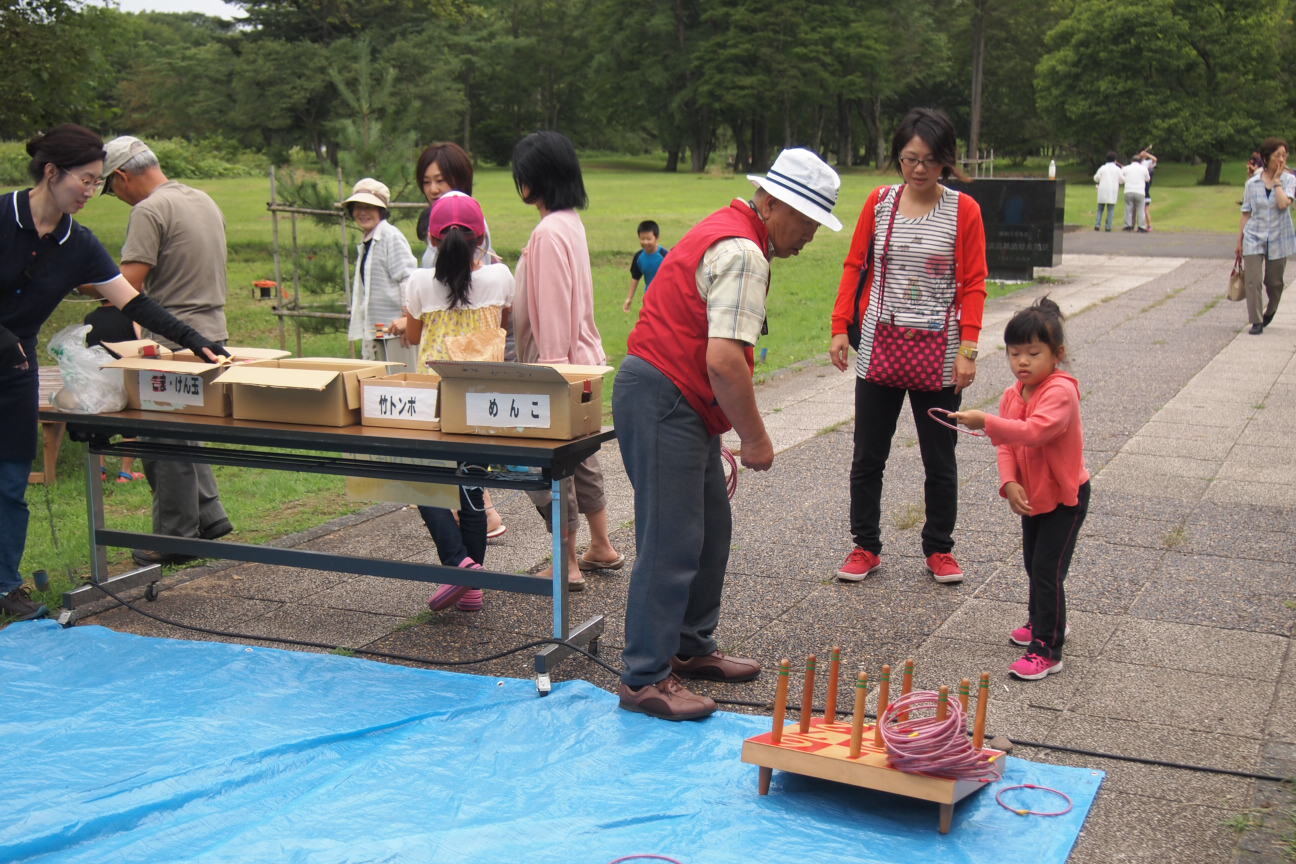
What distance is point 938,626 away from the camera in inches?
187

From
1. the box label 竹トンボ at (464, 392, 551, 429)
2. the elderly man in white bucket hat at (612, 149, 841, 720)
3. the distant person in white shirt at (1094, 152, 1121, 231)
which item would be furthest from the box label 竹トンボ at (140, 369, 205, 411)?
the distant person in white shirt at (1094, 152, 1121, 231)

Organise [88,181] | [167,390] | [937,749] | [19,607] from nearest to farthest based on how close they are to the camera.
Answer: [937,749], [88,181], [167,390], [19,607]

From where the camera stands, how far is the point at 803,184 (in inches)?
146

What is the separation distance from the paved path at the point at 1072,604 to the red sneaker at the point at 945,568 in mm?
38

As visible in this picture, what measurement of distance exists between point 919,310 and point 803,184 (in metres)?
1.49

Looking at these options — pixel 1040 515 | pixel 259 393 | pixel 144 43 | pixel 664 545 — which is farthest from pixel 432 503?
pixel 144 43

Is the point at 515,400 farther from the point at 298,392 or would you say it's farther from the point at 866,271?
the point at 866,271

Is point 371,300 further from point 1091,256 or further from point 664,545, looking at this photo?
point 1091,256

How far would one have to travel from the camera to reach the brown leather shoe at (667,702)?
3.90m

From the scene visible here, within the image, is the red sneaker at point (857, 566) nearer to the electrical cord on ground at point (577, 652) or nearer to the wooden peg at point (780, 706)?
the electrical cord on ground at point (577, 652)

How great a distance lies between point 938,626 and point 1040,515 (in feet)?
2.26

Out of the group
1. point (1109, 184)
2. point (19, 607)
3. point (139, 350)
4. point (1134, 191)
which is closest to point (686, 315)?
point (139, 350)

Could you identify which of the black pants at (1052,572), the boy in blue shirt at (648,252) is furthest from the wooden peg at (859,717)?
the boy in blue shirt at (648,252)

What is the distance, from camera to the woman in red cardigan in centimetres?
498
